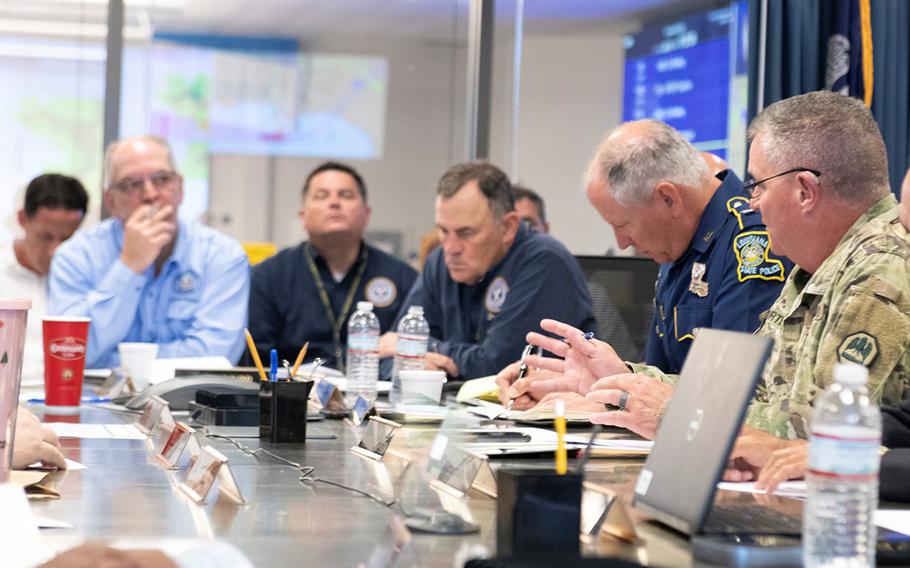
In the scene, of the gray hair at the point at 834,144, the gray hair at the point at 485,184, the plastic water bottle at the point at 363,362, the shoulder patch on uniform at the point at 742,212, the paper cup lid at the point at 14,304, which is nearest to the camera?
the paper cup lid at the point at 14,304

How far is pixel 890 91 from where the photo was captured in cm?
411

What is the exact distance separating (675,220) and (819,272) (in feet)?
3.07

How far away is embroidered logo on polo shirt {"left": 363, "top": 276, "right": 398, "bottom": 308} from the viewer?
434 cm

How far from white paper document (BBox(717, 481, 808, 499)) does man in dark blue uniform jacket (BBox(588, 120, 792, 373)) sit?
110 cm

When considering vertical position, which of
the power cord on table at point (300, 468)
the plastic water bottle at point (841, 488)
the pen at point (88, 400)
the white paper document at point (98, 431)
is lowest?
the white paper document at point (98, 431)

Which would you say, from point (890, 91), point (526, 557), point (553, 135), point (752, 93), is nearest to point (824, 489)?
point (526, 557)

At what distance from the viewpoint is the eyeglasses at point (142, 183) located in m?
3.77

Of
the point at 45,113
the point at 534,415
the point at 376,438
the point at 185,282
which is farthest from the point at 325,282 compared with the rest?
the point at 376,438

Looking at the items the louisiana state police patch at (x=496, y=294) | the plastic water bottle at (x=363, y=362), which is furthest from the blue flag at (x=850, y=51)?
the plastic water bottle at (x=363, y=362)

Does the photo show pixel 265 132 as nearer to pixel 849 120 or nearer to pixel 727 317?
pixel 727 317

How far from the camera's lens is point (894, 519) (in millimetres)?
1287

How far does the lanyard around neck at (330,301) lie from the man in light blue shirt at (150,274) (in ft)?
1.66

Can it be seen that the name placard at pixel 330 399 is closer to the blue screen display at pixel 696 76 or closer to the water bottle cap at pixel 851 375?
the water bottle cap at pixel 851 375

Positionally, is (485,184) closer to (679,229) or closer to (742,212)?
(679,229)
